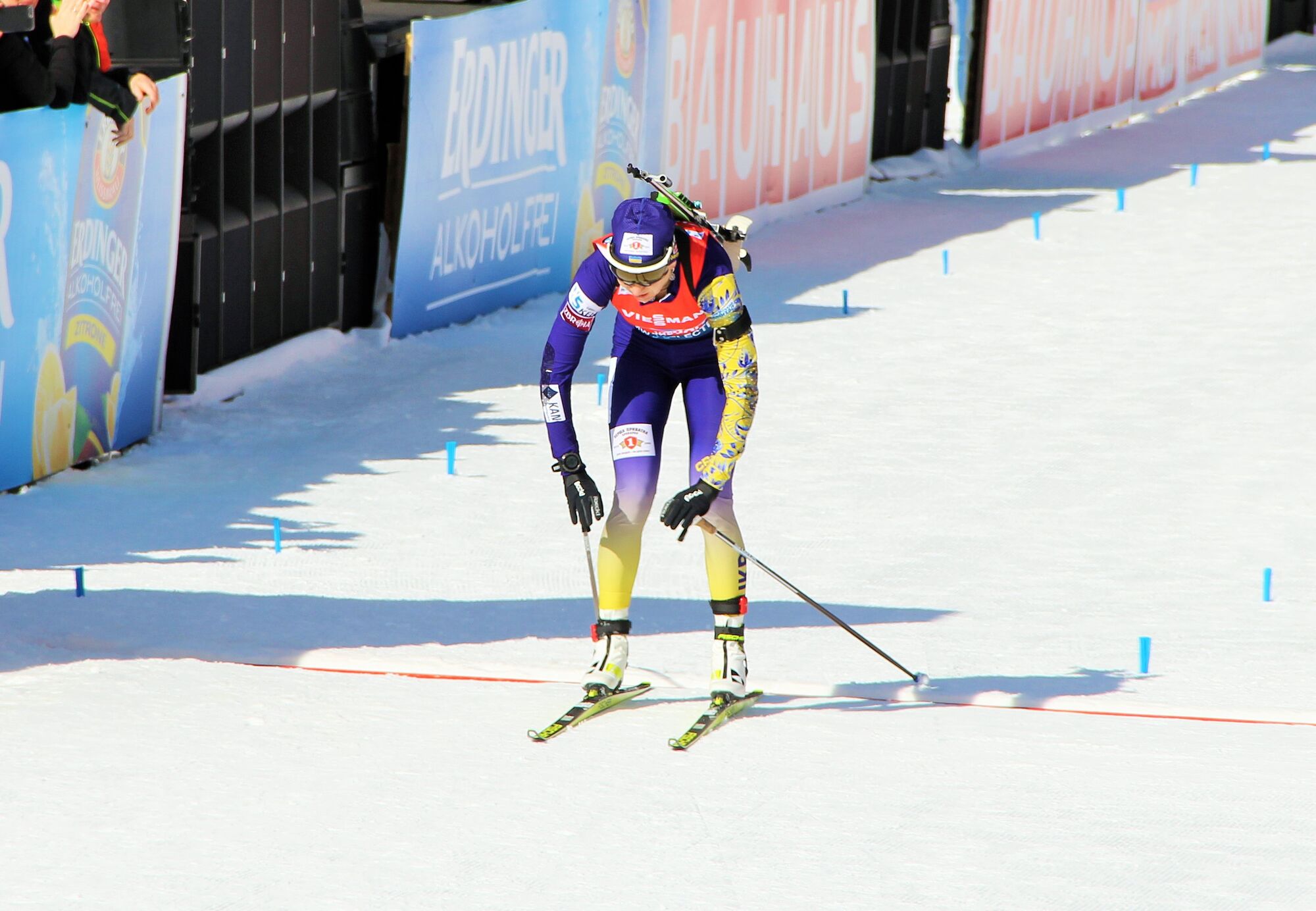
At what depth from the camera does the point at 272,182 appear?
12.6 meters

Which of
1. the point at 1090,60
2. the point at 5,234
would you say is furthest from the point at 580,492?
the point at 1090,60

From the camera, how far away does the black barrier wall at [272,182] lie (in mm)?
11586

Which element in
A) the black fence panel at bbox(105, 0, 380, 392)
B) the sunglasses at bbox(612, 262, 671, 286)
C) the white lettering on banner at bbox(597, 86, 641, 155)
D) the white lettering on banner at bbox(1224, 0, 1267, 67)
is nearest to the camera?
the sunglasses at bbox(612, 262, 671, 286)

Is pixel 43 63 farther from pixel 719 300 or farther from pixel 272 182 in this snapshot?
pixel 719 300

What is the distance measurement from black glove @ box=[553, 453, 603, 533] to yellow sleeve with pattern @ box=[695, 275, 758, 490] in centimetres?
35

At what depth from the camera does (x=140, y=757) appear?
5.63 m

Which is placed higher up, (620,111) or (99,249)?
(99,249)

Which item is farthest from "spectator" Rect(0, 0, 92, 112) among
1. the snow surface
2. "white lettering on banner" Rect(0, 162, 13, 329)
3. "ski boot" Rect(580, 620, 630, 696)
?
"ski boot" Rect(580, 620, 630, 696)

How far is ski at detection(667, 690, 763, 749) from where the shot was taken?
598 cm

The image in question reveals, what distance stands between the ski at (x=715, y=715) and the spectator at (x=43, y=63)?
194 inches

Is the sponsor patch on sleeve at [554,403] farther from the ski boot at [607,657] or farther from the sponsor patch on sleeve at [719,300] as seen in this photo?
the ski boot at [607,657]

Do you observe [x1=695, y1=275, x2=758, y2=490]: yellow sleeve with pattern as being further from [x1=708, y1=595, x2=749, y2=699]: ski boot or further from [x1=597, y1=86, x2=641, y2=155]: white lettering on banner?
[x1=597, y1=86, x2=641, y2=155]: white lettering on banner

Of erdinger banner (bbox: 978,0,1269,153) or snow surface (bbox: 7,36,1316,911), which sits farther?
erdinger banner (bbox: 978,0,1269,153)

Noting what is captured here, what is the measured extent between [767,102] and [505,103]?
15.7 feet
